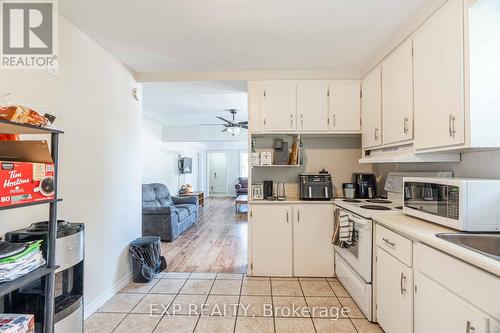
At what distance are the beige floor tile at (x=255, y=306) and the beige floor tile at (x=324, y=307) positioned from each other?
377mm

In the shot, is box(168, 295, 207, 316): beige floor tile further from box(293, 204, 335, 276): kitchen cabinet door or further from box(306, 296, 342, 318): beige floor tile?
box(293, 204, 335, 276): kitchen cabinet door

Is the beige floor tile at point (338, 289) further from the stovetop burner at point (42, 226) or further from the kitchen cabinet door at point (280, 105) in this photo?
the stovetop burner at point (42, 226)

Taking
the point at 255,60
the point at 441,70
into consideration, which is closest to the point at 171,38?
the point at 255,60

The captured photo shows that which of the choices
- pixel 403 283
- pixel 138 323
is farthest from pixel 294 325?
pixel 138 323

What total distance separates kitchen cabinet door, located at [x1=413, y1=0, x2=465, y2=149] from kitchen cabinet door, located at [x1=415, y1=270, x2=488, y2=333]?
33.9 inches

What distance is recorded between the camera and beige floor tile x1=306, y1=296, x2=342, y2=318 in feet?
7.26

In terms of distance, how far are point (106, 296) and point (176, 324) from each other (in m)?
0.84

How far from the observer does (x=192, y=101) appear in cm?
473

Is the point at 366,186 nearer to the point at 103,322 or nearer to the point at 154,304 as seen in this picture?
the point at 154,304

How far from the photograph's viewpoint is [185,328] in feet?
6.63

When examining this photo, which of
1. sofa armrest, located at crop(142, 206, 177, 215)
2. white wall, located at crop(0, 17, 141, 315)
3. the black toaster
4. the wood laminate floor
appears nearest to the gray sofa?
sofa armrest, located at crop(142, 206, 177, 215)

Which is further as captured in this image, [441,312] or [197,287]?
[197,287]

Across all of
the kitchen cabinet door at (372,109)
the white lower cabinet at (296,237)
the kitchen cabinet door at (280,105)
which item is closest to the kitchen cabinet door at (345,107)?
the kitchen cabinet door at (372,109)

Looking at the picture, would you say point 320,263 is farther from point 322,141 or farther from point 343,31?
point 343,31
